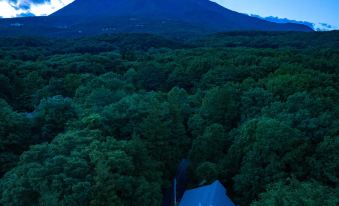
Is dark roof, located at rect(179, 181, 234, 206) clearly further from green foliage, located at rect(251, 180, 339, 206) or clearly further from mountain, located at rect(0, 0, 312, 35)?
mountain, located at rect(0, 0, 312, 35)

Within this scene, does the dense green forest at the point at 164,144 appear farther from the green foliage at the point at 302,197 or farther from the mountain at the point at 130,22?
the mountain at the point at 130,22

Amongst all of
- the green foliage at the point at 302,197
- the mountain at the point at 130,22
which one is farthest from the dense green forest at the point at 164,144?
the mountain at the point at 130,22

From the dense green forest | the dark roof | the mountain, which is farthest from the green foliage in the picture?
the mountain

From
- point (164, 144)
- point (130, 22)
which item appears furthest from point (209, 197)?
point (130, 22)

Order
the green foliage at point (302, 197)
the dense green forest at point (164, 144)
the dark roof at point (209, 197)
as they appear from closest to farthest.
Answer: the green foliage at point (302, 197), the dense green forest at point (164, 144), the dark roof at point (209, 197)

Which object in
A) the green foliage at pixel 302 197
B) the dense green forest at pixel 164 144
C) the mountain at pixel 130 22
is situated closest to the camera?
the green foliage at pixel 302 197

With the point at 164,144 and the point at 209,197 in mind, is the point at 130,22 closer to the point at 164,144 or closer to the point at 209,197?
the point at 164,144

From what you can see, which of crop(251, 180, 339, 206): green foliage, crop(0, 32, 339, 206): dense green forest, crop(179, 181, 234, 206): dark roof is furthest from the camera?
crop(179, 181, 234, 206): dark roof

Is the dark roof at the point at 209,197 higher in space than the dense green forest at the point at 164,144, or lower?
lower
